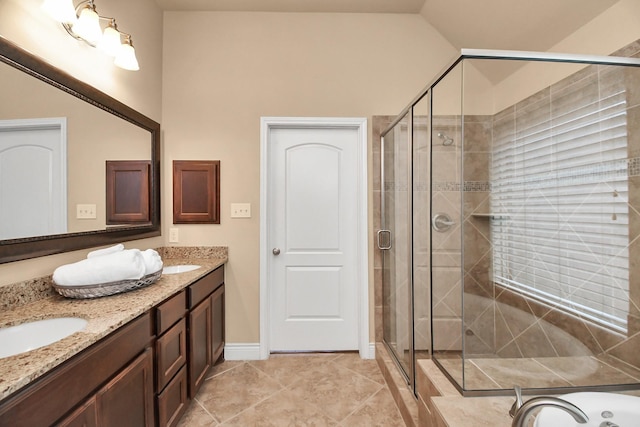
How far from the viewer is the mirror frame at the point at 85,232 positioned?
121cm

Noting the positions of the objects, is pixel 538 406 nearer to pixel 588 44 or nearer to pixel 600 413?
pixel 600 413

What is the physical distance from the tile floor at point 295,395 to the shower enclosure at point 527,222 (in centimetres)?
34

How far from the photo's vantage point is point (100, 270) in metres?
1.30

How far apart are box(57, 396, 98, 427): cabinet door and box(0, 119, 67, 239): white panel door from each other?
78 centimetres

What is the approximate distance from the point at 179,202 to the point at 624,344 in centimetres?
292

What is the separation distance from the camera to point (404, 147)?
202cm

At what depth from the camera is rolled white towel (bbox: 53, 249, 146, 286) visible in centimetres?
127

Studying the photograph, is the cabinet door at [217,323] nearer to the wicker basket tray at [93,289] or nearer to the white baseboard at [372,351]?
the wicker basket tray at [93,289]

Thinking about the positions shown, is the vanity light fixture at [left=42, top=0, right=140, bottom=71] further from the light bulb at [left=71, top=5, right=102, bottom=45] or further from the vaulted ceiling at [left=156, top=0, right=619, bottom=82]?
the vaulted ceiling at [left=156, top=0, right=619, bottom=82]

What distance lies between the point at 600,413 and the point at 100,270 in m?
2.10

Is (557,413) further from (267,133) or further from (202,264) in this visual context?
(267,133)

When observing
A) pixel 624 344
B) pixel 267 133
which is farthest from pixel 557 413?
pixel 267 133

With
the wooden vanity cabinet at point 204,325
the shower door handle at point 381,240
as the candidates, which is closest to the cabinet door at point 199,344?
the wooden vanity cabinet at point 204,325

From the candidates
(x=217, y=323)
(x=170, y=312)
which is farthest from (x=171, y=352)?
(x=217, y=323)
